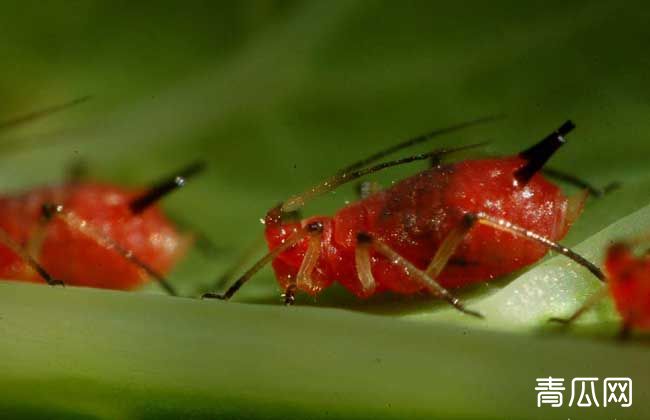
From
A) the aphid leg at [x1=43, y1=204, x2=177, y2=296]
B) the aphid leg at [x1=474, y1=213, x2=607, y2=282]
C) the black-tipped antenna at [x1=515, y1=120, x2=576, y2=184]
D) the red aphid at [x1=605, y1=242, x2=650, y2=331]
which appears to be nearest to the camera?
the red aphid at [x1=605, y1=242, x2=650, y2=331]

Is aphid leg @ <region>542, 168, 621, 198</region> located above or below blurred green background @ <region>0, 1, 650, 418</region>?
below

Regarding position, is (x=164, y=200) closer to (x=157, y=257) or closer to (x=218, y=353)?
(x=157, y=257)

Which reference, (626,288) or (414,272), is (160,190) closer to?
(414,272)

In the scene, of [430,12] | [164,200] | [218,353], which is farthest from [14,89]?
[218,353]

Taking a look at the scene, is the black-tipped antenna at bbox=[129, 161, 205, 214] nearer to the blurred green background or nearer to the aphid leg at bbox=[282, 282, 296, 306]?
the blurred green background

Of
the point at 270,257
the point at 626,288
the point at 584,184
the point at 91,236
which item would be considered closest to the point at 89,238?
the point at 91,236

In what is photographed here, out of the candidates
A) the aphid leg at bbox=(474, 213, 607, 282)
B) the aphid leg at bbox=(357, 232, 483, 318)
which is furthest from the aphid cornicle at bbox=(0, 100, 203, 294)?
the aphid leg at bbox=(474, 213, 607, 282)
